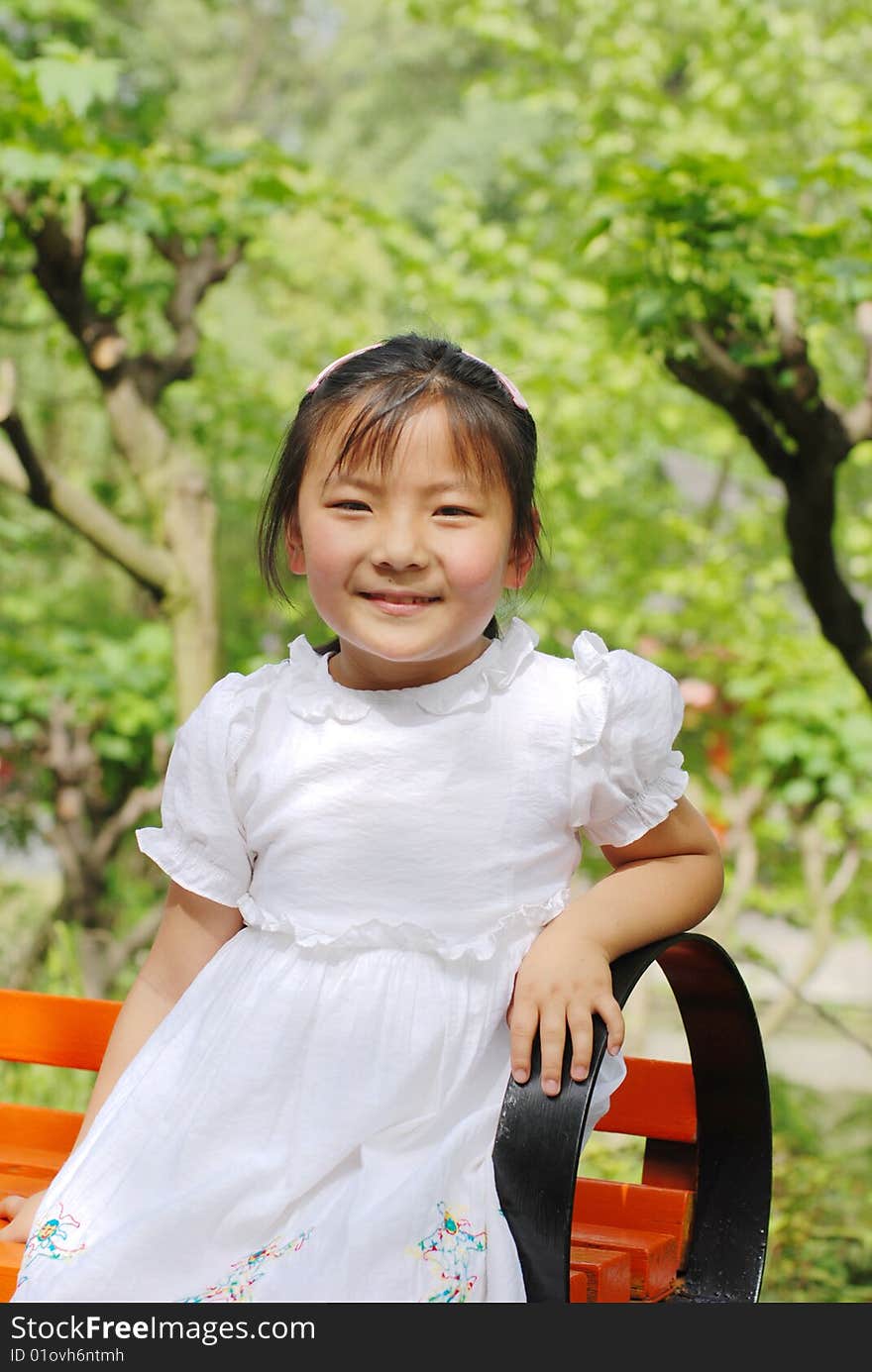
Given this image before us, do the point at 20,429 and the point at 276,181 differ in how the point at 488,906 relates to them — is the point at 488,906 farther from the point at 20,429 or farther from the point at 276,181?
the point at 276,181

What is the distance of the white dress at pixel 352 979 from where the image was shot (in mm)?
1270

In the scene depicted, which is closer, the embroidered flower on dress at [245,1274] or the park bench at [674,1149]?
the embroidered flower on dress at [245,1274]

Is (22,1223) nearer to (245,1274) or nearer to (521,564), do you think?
(245,1274)

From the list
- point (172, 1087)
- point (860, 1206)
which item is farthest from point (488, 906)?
point (860, 1206)

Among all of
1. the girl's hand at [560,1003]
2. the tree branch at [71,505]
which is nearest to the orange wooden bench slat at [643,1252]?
the girl's hand at [560,1003]

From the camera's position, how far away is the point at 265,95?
11.3 meters

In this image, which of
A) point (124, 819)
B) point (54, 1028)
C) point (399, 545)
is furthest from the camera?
point (124, 819)

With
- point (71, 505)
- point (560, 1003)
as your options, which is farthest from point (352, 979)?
point (71, 505)

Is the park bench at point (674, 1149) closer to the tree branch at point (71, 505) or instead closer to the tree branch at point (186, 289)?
the tree branch at point (71, 505)

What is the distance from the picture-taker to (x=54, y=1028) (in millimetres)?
1902

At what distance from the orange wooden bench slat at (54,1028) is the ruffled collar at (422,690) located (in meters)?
0.59

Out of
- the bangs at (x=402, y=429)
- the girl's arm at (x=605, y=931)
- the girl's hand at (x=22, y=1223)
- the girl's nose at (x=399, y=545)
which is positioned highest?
the bangs at (x=402, y=429)

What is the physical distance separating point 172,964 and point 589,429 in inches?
165
